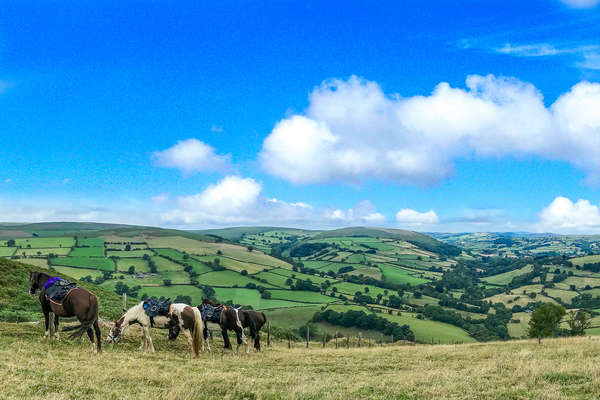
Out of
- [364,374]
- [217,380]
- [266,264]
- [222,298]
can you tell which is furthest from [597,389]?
[266,264]

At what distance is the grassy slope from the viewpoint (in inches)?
838

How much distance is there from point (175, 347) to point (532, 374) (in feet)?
51.0

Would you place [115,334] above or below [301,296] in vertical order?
above

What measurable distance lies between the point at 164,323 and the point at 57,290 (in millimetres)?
4737

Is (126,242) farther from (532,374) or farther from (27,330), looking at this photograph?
(532,374)

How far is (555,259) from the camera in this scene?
648ft

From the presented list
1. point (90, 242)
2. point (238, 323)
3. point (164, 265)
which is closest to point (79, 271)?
point (164, 265)

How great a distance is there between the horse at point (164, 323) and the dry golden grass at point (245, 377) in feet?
2.08

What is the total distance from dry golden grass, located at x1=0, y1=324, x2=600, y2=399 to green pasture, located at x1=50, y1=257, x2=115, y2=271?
10247cm

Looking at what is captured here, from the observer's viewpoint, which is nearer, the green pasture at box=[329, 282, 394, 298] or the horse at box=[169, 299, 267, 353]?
the horse at box=[169, 299, 267, 353]

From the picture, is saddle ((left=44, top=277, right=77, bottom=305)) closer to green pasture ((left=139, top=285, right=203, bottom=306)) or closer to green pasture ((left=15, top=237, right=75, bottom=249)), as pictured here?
green pasture ((left=139, top=285, right=203, bottom=306))

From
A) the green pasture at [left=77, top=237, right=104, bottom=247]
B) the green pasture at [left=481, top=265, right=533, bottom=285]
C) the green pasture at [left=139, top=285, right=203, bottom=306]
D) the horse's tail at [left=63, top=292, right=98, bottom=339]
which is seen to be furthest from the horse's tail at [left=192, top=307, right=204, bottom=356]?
the green pasture at [left=481, top=265, right=533, bottom=285]

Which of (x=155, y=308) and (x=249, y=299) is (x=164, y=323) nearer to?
(x=155, y=308)

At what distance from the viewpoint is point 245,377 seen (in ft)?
41.3
